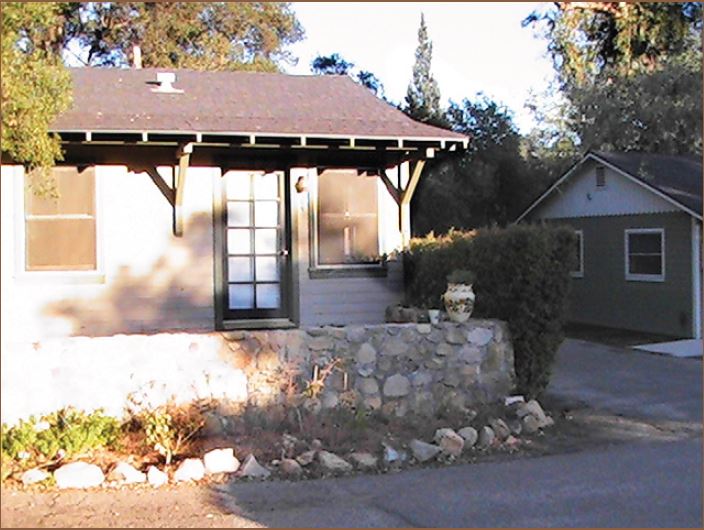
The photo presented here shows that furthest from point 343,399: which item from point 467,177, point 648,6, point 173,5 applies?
point 173,5

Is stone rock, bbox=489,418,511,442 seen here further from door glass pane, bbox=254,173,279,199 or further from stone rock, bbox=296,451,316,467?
door glass pane, bbox=254,173,279,199

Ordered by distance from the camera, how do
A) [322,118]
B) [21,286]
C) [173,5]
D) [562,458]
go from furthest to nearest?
[173,5] → [322,118] → [21,286] → [562,458]

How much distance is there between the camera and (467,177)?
27.2 m

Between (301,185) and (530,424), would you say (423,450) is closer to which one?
(530,424)

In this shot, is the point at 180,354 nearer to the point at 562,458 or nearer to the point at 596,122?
the point at 562,458

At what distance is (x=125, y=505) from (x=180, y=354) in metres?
2.36

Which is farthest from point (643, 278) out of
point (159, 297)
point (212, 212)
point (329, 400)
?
point (329, 400)

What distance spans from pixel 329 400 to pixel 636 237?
14.0 metres

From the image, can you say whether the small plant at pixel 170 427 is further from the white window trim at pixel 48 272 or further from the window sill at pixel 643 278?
the window sill at pixel 643 278

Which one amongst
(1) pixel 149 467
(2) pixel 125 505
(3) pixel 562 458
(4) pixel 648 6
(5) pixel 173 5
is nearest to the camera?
(2) pixel 125 505

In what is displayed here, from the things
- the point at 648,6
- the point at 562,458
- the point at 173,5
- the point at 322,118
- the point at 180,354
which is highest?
the point at 173,5

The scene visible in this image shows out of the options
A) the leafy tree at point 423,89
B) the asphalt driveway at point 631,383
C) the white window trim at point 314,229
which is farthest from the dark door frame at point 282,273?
the leafy tree at point 423,89

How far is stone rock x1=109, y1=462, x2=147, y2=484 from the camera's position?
7922 millimetres

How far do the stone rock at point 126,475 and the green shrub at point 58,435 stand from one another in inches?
25.0
